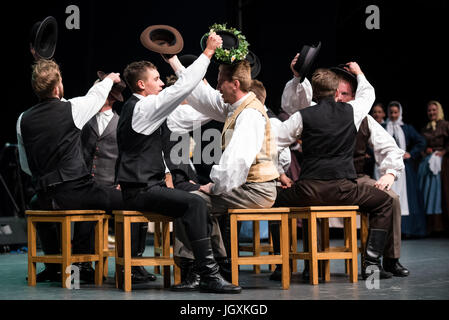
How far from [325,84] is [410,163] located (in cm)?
423

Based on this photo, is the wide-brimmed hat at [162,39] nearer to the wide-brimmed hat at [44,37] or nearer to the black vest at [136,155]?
Answer: the black vest at [136,155]

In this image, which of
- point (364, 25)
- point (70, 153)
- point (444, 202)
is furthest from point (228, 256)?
point (364, 25)

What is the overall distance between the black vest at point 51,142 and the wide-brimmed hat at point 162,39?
0.63 m

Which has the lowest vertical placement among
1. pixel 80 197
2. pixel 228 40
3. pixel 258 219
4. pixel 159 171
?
pixel 258 219

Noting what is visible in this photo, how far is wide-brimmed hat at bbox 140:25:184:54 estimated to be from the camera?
3963 millimetres

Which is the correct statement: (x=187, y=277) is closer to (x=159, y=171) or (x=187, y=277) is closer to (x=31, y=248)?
(x=159, y=171)

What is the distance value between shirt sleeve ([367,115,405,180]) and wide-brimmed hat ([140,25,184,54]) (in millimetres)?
1496

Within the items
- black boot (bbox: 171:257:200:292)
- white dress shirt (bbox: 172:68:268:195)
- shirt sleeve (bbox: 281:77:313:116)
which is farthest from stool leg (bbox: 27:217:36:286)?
shirt sleeve (bbox: 281:77:313:116)

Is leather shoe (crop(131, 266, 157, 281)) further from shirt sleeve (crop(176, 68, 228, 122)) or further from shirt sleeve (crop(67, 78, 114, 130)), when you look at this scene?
shirt sleeve (crop(176, 68, 228, 122))

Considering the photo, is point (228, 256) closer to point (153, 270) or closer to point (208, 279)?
point (208, 279)

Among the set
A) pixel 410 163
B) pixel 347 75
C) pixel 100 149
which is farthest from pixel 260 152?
pixel 410 163

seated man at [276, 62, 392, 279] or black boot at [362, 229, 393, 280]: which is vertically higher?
seated man at [276, 62, 392, 279]

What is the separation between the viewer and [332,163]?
163 inches

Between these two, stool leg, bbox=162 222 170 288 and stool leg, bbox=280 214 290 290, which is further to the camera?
stool leg, bbox=162 222 170 288
